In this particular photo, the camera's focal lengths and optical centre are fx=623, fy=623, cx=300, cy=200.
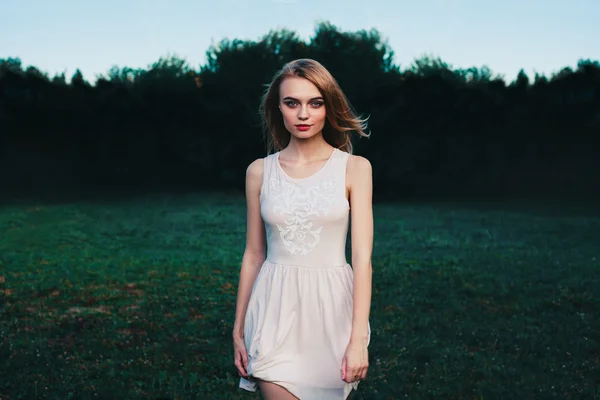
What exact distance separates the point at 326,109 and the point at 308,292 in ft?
2.86

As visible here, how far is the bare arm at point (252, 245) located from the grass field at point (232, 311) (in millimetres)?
3830

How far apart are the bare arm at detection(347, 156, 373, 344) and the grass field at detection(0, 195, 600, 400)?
163 inches

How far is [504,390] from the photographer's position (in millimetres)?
6652

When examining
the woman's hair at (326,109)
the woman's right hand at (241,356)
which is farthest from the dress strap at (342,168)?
the woman's right hand at (241,356)

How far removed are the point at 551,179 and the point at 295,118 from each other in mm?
26349

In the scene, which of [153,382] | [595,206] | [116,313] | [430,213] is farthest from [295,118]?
[595,206]

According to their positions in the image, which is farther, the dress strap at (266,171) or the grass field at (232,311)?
the grass field at (232,311)

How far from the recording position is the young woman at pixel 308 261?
2857mm

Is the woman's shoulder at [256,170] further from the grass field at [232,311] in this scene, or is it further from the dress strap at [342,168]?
the grass field at [232,311]

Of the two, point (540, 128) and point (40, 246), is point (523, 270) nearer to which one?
point (40, 246)

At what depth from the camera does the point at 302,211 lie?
290 cm

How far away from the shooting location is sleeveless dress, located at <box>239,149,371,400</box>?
288 cm

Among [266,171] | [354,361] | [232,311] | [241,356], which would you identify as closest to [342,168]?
[266,171]

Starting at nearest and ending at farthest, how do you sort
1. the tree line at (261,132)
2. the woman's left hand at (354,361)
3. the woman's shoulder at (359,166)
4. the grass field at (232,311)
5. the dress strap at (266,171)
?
the woman's left hand at (354,361)
the woman's shoulder at (359,166)
the dress strap at (266,171)
the grass field at (232,311)
the tree line at (261,132)
